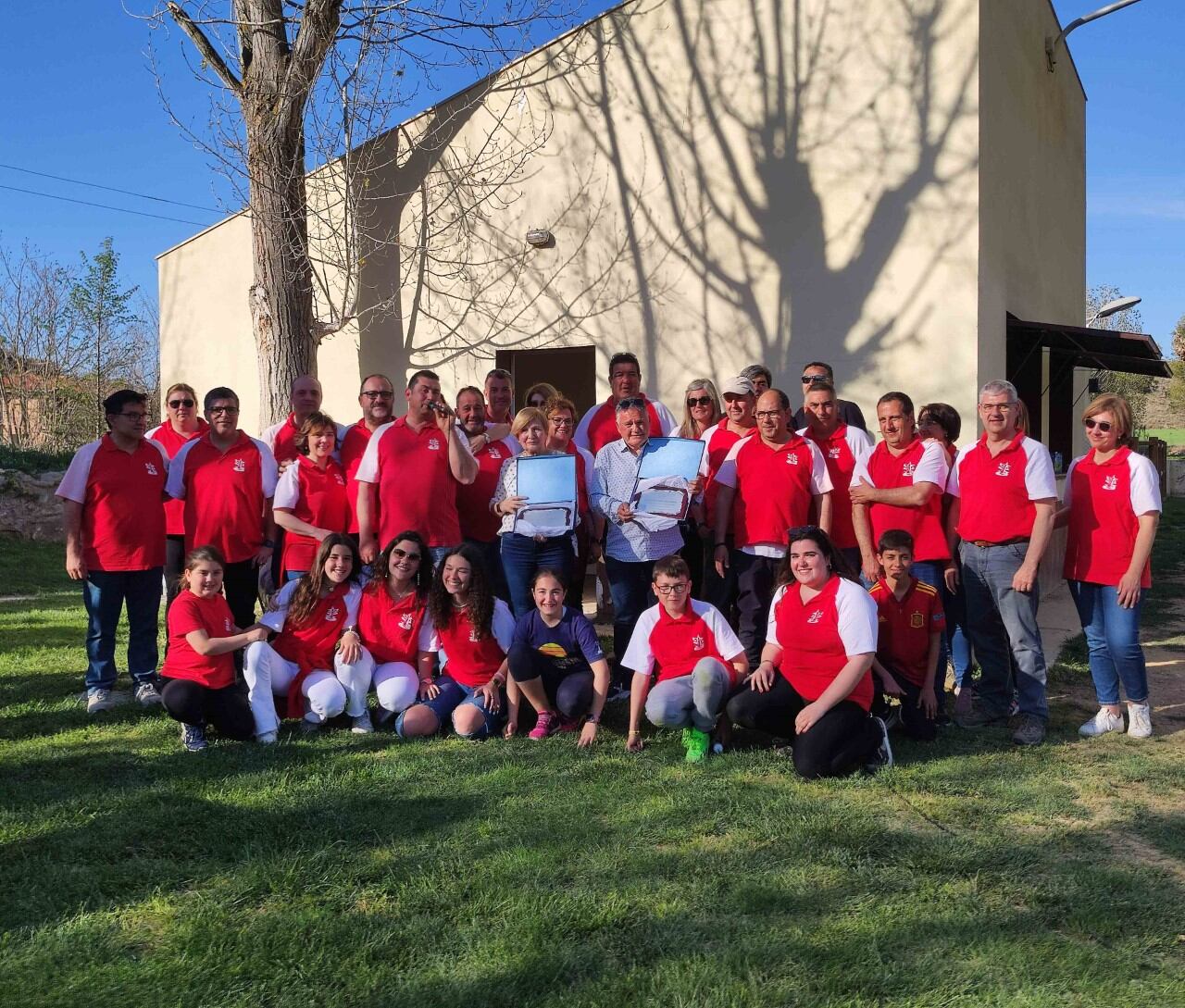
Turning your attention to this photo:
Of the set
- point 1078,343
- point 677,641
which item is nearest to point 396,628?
point 677,641

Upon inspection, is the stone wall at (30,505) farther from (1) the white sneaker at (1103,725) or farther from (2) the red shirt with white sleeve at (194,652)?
(1) the white sneaker at (1103,725)

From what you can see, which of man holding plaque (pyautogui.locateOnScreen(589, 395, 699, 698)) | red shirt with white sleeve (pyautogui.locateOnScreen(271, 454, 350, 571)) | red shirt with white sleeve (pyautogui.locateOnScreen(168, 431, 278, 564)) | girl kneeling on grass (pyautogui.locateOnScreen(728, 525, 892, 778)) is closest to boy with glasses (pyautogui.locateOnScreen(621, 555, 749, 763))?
girl kneeling on grass (pyautogui.locateOnScreen(728, 525, 892, 778))

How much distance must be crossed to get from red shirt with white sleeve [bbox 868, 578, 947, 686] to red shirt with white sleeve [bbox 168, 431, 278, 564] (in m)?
3.37

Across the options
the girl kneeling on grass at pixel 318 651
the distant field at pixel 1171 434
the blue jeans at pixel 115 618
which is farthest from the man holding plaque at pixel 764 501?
the distant field at pixel 1171 434

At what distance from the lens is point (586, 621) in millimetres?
5254

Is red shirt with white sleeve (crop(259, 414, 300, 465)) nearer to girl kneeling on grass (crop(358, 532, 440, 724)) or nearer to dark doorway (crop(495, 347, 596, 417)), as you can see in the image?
girl kneeling on grass (crop(358, 532, 440, 724))

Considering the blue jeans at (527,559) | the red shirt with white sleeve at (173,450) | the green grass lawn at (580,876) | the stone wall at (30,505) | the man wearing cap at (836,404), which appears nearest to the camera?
the green grass lawn at (580,876)

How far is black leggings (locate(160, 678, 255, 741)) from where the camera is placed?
16.2ft

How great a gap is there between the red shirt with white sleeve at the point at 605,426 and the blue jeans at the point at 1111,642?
2409mm

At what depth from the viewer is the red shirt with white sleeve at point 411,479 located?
5.59 metres

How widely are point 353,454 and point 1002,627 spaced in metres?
3.63

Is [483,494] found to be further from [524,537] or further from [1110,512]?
[1110,512]

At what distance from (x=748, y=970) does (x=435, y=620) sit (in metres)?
2.88

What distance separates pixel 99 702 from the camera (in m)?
5.74
